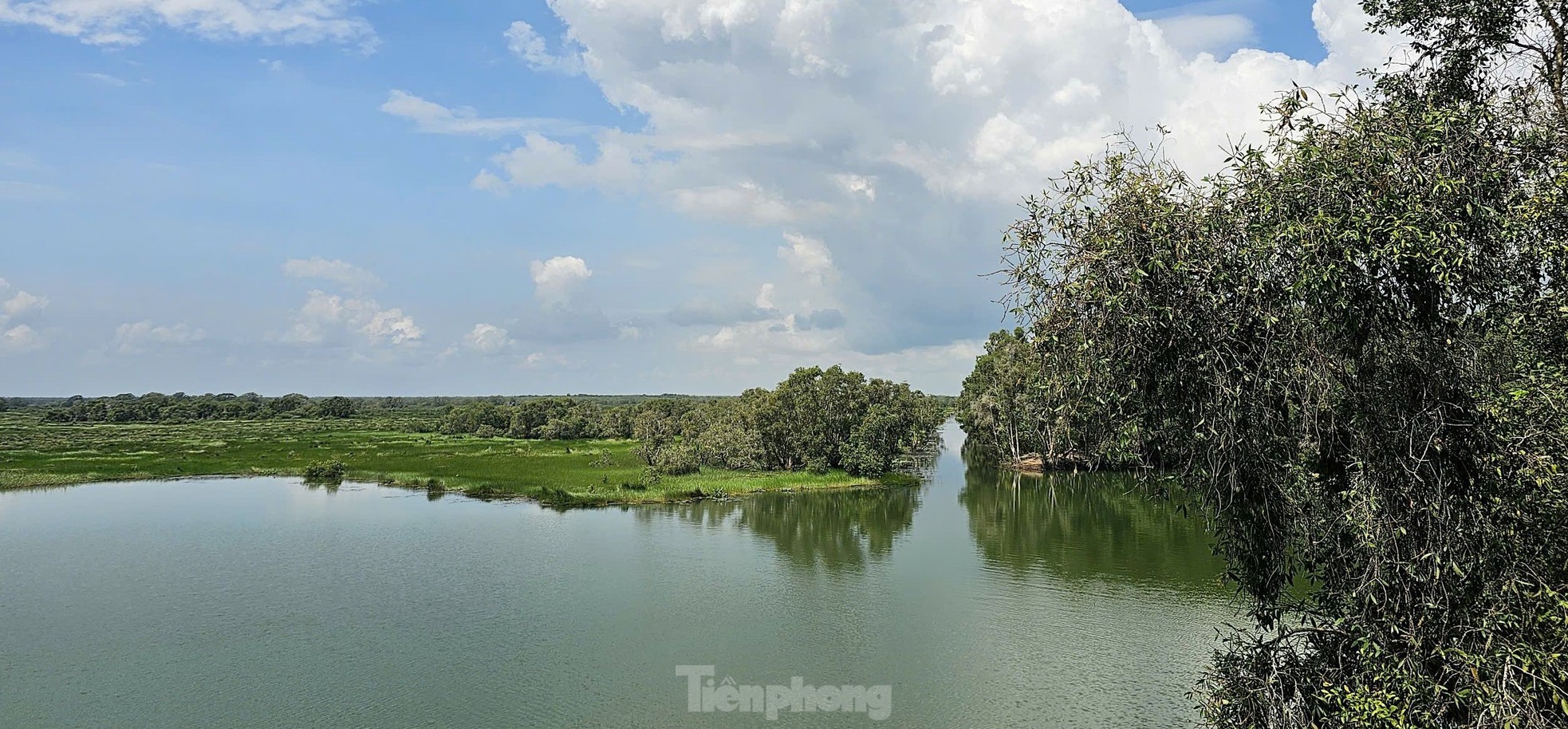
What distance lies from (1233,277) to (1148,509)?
109 ft

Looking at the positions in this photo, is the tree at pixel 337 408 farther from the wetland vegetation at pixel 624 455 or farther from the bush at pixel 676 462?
the bush at pixel 676 462

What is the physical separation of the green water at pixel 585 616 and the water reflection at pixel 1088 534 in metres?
0.19

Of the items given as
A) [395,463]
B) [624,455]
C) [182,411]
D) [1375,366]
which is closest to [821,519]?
[624,455]

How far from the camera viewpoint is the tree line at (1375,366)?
264 inches

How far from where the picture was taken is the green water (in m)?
15.8

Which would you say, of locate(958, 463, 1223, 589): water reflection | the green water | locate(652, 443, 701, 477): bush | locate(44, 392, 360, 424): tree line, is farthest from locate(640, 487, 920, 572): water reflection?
locate(44, 392, 360, 424): tree line

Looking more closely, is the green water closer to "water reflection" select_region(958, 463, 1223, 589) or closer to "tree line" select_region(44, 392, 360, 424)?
"water reflection" select_region(958, 463, 1223, 589)

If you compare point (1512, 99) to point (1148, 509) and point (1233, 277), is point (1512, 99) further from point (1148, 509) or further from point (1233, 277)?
point (1148, 509)

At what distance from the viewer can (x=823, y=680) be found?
1684 cm

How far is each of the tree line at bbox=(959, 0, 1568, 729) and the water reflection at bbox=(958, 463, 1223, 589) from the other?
10.5 metres

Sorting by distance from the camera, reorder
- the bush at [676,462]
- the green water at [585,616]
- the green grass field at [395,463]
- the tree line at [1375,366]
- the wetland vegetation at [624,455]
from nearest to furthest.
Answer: the tree line at [1375,366]
the green water at [585,616]
the green grass field at [395,463]
the wetland vegetation at [624,455]
the bush at [676,462]

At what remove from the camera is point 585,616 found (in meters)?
21.7

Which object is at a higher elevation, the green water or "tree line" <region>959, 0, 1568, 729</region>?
"tree line" <region>959, 0, 1568, 729</region>

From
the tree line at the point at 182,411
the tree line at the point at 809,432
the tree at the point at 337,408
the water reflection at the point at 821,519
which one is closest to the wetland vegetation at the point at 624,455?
the tree line at the point at 809,432
